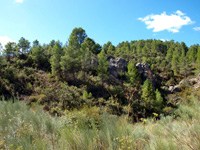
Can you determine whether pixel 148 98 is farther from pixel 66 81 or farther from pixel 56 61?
pixel 56 61

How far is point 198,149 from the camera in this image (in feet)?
5.04

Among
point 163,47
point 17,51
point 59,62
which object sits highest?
point 163,47

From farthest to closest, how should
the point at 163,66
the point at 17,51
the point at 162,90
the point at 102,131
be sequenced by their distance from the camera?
the point at 163,66 → the point at 162,90 → the point at 17,51 → the point at 102,131

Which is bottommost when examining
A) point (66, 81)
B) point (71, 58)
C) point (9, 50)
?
point (66, 81)

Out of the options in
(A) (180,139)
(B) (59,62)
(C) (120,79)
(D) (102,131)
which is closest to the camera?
(A) (180,139)

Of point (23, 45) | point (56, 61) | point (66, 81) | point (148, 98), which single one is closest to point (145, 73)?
point (148, 98)

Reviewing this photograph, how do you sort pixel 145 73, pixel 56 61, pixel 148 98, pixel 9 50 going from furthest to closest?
pixel 145 73
pixel 9 50
pixel 56 61
pixel 148 98

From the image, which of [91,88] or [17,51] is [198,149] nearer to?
[91,88]

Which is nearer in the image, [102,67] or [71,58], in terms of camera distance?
[71,58]

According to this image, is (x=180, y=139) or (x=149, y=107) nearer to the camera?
(x=180, y=139)

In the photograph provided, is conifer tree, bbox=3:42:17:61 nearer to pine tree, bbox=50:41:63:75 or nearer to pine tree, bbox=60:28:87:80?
pine tree, bbox=50:41:63:75

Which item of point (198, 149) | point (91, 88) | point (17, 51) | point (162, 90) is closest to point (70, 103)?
point (91, 88)

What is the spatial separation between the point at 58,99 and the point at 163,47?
7246cm

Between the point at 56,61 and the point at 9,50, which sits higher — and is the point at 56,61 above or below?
below
